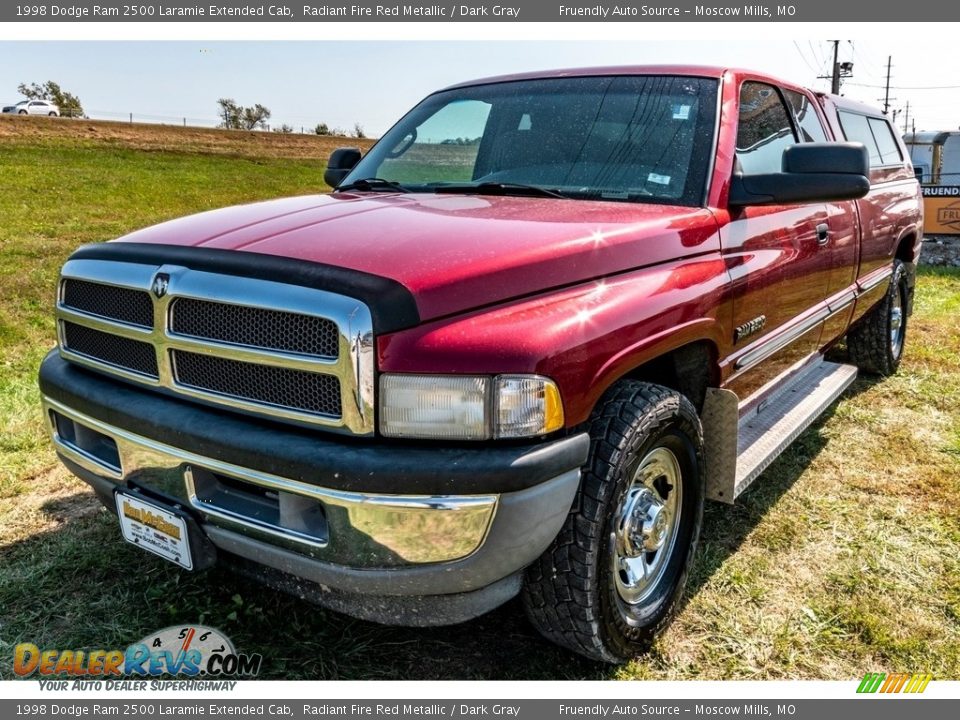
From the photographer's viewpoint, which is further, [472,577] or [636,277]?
[636,277]

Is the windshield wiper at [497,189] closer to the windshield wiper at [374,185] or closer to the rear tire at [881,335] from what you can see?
the windshield wiper at [374,185]

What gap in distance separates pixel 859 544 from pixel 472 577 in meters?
2.25

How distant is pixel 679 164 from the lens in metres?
3.01

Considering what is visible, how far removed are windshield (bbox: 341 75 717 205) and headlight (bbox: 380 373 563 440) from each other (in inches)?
49.6

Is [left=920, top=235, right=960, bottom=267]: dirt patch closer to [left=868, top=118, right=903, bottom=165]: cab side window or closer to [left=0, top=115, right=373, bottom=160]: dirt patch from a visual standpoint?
[left=868, top=118, right=903, bottom=165]: cab side window

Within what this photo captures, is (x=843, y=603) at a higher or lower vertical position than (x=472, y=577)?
lower

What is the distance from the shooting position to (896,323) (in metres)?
6.13

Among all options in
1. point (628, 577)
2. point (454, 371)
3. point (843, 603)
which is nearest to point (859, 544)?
point (843, 603)

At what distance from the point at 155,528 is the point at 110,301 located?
792mm

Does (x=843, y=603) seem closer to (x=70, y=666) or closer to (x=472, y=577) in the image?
(x=472, y=577)

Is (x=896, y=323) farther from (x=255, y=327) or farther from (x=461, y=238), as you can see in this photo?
(x=255, y=327)

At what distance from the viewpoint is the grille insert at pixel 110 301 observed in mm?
2428

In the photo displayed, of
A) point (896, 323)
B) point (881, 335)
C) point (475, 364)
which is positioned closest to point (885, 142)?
point (896, 323)

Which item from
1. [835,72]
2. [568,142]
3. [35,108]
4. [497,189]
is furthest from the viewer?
[35,108]
